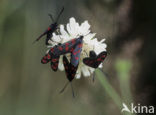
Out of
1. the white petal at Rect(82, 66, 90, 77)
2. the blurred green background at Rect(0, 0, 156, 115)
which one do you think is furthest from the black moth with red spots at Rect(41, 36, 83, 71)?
the blurred green background at Rect(0, 0, 156, 115)

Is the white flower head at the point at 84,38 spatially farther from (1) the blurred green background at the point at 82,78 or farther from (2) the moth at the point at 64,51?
(1) the blurred green background at the point at 82,78

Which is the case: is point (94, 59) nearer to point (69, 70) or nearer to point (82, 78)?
point (69, 70)

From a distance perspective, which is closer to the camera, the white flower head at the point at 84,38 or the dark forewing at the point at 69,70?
the dark forewing at the point at 69,70

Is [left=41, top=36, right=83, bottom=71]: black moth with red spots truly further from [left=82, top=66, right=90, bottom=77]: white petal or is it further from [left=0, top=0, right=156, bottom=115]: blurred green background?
[left=0, top=0, right=156, bottom=115]: blurred green background

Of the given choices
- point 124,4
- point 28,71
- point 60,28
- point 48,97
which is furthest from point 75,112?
point 60,28

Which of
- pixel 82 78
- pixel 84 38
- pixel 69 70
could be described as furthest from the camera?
pixel 82 78

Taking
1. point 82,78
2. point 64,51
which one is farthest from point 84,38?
point 82,78

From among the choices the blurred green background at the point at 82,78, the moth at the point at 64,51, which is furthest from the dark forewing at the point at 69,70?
the blurred green background at the point at 82,78

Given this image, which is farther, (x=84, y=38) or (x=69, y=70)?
(x=84, y=38)

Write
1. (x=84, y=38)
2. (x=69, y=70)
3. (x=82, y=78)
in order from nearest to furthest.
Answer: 1. (x=69, y=70)
2. (x=84, y=38)
3. (x=82, y=78)
